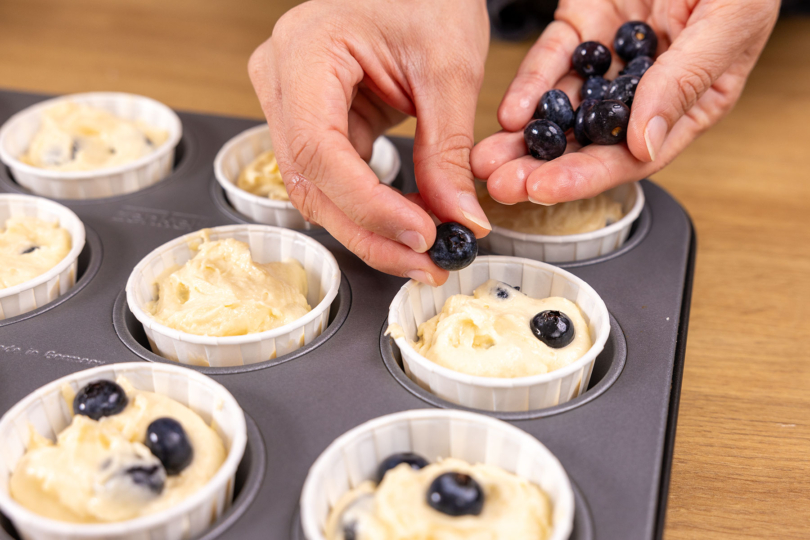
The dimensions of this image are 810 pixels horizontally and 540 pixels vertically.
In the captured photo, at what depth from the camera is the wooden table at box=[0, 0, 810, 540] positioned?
1630 mm

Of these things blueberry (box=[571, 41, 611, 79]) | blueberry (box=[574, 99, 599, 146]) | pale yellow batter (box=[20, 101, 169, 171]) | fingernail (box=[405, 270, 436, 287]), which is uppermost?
blueberry (box=[571, 41, 611, 79])

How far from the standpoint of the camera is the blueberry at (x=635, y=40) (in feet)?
7.19

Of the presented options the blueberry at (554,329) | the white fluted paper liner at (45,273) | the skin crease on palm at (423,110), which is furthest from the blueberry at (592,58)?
the white fluted paper liner at (45,273)

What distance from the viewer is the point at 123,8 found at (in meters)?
3.67

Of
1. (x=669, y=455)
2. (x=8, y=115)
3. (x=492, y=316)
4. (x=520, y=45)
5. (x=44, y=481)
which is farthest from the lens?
(x=520, y=45)

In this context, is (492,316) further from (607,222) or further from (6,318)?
(6,318)

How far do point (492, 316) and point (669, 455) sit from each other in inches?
18.5

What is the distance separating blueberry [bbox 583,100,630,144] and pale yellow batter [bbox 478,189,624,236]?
0.23 meters

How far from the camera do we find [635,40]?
2.19 meters

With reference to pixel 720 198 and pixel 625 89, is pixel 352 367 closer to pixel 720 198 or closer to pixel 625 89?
pixel 625 89

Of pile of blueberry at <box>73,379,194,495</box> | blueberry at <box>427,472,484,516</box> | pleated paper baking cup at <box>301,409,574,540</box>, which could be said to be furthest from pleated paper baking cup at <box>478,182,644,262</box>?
pile of blueberry at <box>73,379,194,495</box>

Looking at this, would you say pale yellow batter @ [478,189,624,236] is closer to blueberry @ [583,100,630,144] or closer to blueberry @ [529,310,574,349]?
blueberry @ [583,100,630,144]

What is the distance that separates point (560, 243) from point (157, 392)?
1069 millimetres

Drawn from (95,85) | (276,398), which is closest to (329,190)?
(276,398)
